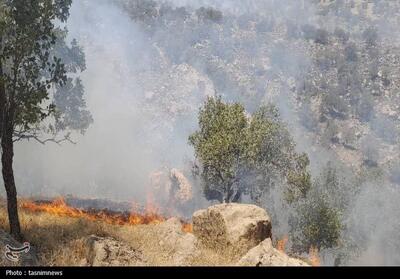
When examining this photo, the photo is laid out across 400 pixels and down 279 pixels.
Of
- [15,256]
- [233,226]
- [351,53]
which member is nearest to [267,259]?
[233,226]

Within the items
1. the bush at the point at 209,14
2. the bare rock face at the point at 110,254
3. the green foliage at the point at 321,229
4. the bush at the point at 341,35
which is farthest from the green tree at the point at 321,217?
the bush at the point at 209,14

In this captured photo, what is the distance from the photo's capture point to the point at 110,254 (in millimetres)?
16844

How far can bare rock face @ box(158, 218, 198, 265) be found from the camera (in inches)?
693

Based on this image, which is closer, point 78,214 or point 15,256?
point 15,256

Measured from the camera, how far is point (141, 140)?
93.8 metres

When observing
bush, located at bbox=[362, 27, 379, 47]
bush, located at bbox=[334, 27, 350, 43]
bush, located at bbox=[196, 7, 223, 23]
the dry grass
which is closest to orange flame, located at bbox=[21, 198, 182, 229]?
the dry grass

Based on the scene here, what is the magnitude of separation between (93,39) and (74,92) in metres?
54.8

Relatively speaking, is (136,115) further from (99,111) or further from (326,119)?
(326,119)

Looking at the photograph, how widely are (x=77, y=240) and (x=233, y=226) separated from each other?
6.83 meters

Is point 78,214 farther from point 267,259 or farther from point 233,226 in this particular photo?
point 267,259

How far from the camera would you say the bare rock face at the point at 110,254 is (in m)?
16.3

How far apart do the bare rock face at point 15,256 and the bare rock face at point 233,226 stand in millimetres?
8142

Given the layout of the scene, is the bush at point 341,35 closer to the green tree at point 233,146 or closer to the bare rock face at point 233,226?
the green tree at point 233,146
